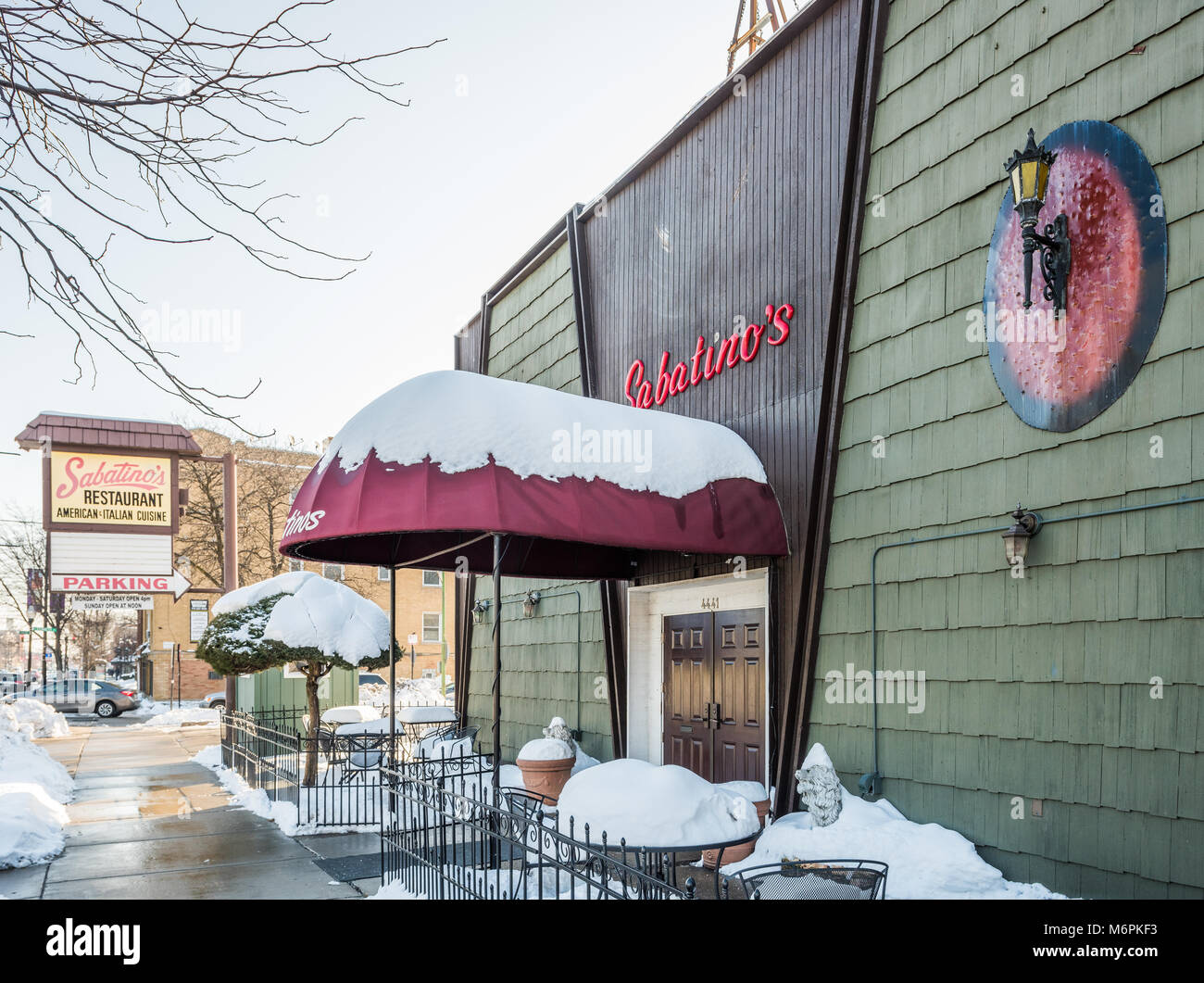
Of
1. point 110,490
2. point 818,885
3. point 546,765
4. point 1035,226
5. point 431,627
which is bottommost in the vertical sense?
point 431,627

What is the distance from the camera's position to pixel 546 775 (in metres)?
10.4

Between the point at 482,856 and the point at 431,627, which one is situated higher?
the point at 482,856

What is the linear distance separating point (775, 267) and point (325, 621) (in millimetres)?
7179

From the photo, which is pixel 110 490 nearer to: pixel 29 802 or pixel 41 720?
pixel 29 802

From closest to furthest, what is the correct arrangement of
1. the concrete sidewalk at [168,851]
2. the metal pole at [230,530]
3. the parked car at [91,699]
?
1. the concrete sidewalk at [168,851]
2. the metal pole at [230,530]
3. the parked car at [91,699]

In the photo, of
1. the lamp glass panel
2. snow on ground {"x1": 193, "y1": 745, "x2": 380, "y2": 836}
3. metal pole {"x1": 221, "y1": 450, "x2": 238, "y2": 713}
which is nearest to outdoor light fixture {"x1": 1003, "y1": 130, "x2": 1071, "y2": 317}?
the lamp glass panel

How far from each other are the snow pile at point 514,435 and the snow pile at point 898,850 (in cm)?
274

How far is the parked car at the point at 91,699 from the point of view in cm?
3067

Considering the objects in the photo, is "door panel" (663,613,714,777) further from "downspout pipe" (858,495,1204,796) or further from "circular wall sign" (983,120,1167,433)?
"circular wall sign" (983,120,1167,433)

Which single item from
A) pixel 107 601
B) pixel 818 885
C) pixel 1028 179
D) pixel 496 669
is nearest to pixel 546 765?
pixel 496 669

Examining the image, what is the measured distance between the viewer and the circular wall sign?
5.86 metres

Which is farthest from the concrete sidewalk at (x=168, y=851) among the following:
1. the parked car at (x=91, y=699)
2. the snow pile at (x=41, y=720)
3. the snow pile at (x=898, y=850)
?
the parked car at (x=91, y=699)

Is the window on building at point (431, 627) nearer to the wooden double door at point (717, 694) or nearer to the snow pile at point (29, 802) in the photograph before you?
the snow pile at point (29, 802)
